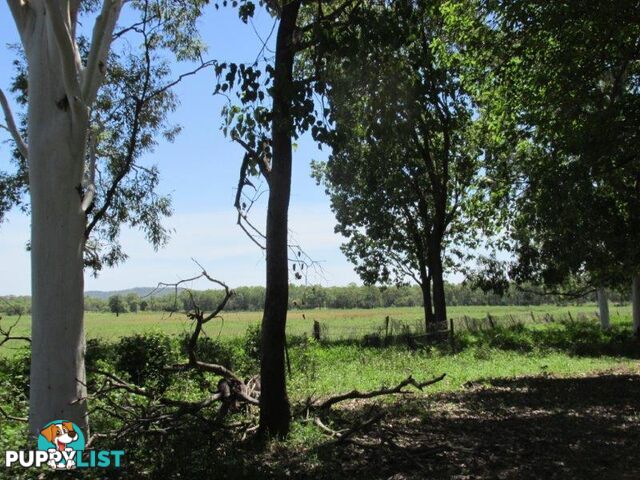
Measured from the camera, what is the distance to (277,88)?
20.5 feet

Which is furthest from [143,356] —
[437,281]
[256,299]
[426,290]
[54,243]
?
[426,290]

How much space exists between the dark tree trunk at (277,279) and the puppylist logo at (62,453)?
1.92 metres

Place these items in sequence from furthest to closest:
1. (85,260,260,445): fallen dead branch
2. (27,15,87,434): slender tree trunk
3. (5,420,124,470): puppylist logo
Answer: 1. (85,260,260,445): fallen dead branch
2. (27,15,87,434): slender tree trunk
3. (5,420,124,470): puppylist logo

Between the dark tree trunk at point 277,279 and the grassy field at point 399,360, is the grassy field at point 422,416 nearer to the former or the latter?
the grassy field at point 399,360

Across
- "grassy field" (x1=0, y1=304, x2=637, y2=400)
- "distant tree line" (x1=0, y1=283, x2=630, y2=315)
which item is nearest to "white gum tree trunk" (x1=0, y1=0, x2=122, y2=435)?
Result: "distant tree line" (x1=0, y1=283, x2=630, y2=315)

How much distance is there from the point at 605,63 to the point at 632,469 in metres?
8.80

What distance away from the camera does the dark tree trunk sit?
6.85 meters

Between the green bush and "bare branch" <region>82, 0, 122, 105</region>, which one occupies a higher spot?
"bare branch" <region>82, 0, 122, 105</region>

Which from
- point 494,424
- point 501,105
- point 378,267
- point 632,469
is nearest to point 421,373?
point 494,424

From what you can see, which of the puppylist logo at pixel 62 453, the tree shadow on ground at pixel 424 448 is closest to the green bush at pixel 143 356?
the tree shadow on ground at pixel 424 448

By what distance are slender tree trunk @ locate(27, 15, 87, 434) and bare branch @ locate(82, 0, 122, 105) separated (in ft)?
1.41

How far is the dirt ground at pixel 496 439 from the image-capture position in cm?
562

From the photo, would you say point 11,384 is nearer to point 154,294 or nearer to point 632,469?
point 154,294

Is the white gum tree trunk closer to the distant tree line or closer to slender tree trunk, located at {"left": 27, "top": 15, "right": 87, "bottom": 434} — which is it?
slender tree trunk, located at {"left": 27, "top": 15, "right": 87, "bottom": 434}
